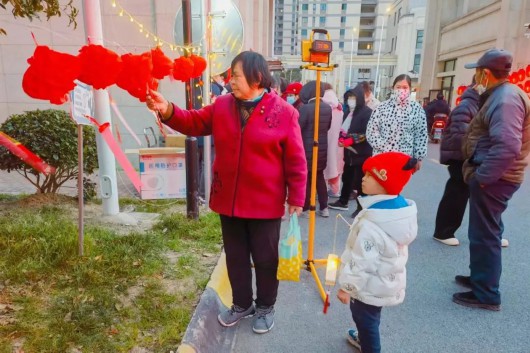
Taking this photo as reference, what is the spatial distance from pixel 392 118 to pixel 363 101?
4.13 ft

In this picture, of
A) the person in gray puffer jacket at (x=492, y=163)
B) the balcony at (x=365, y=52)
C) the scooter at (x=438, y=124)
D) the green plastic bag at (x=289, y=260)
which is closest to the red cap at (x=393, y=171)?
the green plastic bag at (x=289, y=260)

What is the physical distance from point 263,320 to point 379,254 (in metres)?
1.18

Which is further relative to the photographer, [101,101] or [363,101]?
[363,101]

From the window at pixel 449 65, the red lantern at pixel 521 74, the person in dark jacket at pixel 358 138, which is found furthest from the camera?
the window at pixel 449 65

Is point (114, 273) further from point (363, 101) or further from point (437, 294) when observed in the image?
point (363, 101)

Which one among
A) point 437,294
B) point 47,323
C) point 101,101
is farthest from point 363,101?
point 47,323

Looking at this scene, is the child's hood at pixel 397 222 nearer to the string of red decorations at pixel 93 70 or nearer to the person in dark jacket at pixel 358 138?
the string of red decorations at pixel 93 70

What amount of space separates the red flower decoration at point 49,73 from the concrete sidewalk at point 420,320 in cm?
188

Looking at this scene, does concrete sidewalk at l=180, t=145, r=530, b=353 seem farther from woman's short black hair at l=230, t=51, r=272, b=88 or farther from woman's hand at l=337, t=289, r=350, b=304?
woman's short black hair at l=230, t=51, r=272, b=88

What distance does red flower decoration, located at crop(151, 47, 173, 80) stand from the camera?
85.9 inches

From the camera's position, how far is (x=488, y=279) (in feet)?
9.78

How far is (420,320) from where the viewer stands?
2.93 meters

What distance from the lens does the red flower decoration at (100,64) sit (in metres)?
2.13

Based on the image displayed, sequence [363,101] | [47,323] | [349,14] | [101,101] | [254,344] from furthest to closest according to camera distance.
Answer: [349,14]
[363,101]
[101,101]
[254,344]
[47,323]
